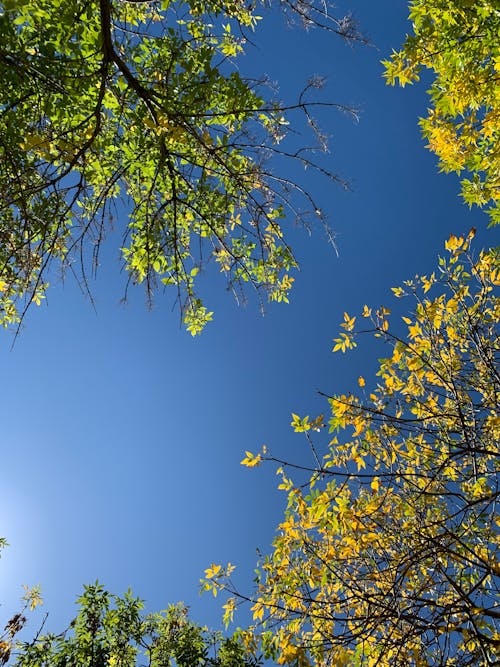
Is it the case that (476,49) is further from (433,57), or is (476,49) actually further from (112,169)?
(112,169)

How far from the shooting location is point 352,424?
369 centimetres

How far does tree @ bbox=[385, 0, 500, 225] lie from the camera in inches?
159

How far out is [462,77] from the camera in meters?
4.41

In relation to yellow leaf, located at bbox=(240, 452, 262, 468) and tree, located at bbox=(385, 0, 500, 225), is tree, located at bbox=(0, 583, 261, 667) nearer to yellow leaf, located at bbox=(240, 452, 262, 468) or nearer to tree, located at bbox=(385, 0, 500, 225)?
yellow leaf, located at bbox=(240, 452, 262, 468)

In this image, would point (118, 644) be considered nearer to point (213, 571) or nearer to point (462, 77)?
point (213, 571)

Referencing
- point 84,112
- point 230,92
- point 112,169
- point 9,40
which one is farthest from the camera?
point 112,169

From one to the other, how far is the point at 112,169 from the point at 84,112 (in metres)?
0.94

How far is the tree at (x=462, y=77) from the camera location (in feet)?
13.2

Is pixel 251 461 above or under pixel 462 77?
under

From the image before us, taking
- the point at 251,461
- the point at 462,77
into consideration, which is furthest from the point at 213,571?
the point at 462,77

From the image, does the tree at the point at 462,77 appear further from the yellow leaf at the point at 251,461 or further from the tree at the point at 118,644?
the tree at the point at 118,644

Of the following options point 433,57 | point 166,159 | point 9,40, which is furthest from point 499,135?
point 9,40

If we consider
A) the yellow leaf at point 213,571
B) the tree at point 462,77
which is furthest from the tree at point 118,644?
the tree at point 462,77

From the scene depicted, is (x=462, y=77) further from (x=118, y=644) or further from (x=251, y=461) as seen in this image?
(x=118, y=644)
